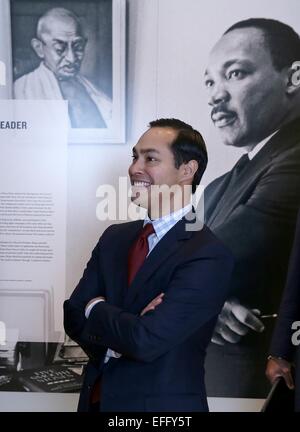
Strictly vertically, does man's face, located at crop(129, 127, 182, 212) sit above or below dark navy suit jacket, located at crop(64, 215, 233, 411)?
above

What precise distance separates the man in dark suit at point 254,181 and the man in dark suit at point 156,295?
0.51 meters

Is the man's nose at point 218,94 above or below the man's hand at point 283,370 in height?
above

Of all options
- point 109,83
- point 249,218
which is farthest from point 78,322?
point 109,83

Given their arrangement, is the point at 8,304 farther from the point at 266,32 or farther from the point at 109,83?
the point at 266,32

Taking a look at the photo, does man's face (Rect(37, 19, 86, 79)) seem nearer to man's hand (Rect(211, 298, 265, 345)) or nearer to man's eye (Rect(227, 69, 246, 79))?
man's eye (Rect(227, 69, 246, 79))

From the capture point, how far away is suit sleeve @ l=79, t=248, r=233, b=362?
5.65 feet

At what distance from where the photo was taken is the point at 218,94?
249 centimetres

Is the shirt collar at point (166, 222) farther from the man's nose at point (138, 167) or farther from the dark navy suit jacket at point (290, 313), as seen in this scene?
the dark navy suit jacket at point (290, 313)

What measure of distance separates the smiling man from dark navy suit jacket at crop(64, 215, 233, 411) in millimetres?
905

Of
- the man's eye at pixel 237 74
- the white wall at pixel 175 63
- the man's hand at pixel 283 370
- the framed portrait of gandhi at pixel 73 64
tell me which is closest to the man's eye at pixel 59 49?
the framed portrait of gandhi at pixel 73 64

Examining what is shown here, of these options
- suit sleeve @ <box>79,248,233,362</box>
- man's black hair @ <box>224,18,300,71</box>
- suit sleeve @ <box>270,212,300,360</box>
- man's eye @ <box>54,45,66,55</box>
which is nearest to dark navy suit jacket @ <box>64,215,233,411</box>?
suit sleeve @ <box>79,248,233,362</box>

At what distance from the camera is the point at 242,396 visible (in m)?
2.53

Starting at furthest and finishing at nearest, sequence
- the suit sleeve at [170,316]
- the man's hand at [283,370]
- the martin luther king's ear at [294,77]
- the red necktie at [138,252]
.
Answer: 1. the martin luther king's ear at [294,77]
2. the man's hand at [283,370]
3. the red necktie at [138,252]
4. the suit sleeve at [170,316]

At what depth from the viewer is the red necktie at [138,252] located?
6.43 feet
